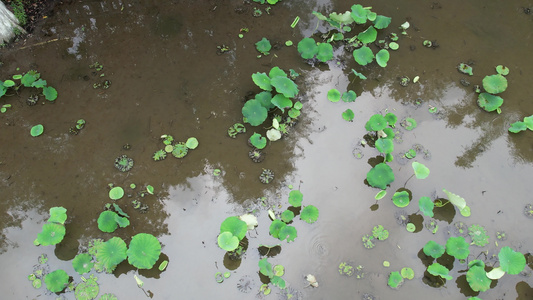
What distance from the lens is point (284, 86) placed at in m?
4.50

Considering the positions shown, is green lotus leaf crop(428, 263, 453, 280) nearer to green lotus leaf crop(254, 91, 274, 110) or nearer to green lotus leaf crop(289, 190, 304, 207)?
green lotus leaf crop(289, 190, 304, 207)

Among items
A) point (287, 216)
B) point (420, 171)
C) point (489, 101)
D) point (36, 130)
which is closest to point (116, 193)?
point (36, 130)

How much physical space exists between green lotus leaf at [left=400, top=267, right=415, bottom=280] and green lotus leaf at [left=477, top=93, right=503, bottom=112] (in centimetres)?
243

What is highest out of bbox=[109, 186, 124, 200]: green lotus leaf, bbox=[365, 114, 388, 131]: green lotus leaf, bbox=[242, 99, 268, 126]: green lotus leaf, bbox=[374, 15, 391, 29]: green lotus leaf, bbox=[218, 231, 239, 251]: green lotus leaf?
bbox=[374, 15, 391, 29]: green lotus leaf

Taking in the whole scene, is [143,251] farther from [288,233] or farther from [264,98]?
[264,98]

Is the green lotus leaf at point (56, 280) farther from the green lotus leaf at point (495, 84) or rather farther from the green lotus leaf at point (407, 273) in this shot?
the green lotus leaf at point (495, 84)

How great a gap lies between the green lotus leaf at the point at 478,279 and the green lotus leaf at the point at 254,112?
2742 millimetres

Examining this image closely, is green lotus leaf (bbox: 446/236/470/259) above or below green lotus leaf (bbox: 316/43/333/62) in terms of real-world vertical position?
below

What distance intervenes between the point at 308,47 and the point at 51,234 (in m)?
3.82

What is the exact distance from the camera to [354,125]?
186 inches

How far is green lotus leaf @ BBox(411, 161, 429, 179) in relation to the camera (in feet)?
13.2

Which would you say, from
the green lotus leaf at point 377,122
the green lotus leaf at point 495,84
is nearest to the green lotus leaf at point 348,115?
the green lotus leaf at point 377,122

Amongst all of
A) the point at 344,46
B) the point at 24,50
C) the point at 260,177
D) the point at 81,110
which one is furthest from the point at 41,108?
the point at 344,46

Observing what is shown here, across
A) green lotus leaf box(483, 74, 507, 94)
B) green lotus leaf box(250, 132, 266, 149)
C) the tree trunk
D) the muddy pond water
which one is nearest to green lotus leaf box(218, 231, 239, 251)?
the muddy pond water
